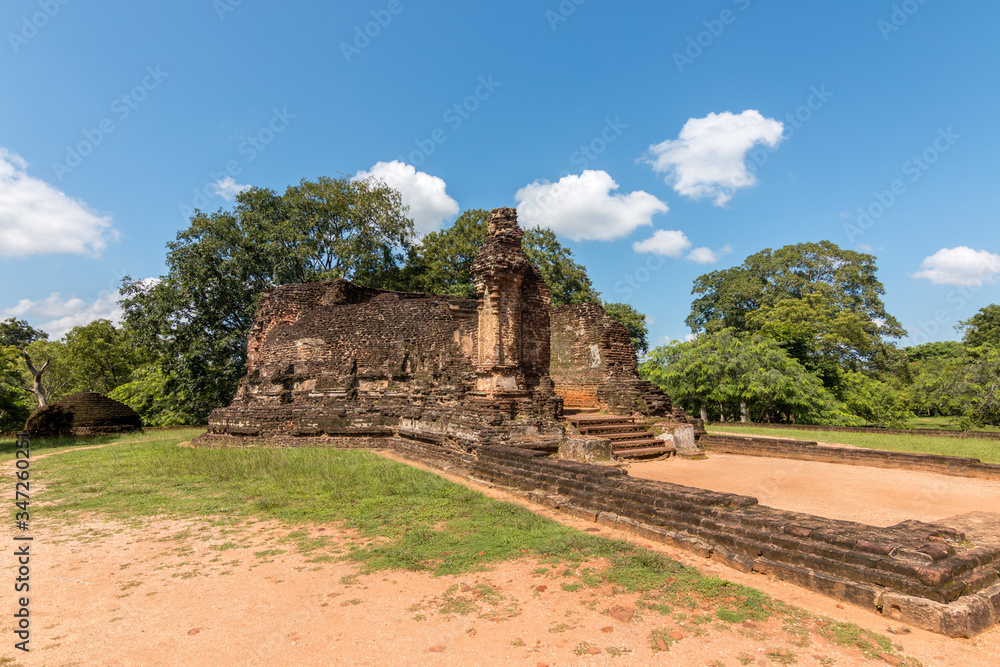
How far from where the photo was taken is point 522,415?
10.3 meters

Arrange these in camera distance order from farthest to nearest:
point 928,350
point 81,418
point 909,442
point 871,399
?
point 928,350
point 871,399
point 81,418
point 909,442

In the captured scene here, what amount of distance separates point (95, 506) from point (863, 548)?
9560 mm

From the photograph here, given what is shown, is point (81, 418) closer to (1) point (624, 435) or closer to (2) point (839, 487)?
(1) point (624, 435)

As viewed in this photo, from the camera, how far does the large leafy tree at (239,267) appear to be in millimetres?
22656

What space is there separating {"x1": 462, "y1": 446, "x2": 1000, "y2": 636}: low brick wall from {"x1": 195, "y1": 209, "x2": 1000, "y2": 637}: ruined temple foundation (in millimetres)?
12

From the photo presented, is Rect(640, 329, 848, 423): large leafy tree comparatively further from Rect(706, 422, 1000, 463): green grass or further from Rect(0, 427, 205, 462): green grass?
Rect(0, 427, 205, 462): green grass

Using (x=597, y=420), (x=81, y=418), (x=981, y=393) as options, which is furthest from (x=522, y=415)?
(x=81, y=418)

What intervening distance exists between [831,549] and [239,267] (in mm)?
25817

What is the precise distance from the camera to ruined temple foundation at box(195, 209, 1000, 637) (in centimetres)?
366

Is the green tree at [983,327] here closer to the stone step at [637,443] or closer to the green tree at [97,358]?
the stone step at [637,443]

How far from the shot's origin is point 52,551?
16.9 ft

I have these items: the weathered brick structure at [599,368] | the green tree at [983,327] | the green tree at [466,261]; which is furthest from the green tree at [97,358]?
the green tree at [983,327]

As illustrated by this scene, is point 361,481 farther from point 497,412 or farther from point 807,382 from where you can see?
point 807,382

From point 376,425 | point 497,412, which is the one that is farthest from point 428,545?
point 376,425
